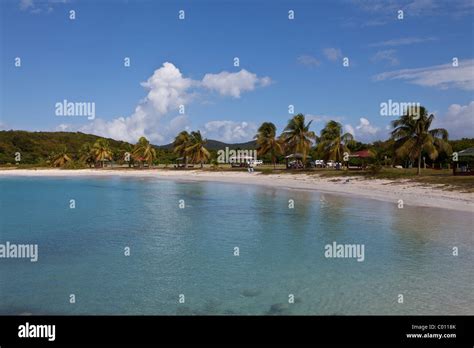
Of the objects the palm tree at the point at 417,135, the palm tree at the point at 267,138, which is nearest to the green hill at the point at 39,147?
the palm tree at the point at 267,138

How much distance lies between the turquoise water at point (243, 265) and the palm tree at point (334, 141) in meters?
29.2

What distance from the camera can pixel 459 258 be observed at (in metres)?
11.7

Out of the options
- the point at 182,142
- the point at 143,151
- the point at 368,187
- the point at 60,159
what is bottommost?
the point at 368,187

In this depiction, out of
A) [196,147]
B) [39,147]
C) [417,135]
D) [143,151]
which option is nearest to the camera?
[417,135]

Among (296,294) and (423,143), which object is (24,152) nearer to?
(423,143)

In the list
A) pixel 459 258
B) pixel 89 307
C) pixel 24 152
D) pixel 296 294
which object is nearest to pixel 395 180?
pixel 459 258

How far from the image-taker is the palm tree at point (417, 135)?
1423 inches

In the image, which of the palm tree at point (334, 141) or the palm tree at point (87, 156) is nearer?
the palm tree at point (334, 141)

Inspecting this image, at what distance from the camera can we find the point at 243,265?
460 inches

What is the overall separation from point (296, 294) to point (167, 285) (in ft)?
10.6

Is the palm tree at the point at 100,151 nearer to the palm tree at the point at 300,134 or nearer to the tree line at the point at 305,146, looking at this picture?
the tree line at the point at 305,146

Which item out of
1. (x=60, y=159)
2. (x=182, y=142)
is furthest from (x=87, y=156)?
(x=182, y=142)

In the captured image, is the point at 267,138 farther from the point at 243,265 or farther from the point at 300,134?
the point at 243,265

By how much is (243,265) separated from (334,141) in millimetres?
41503
